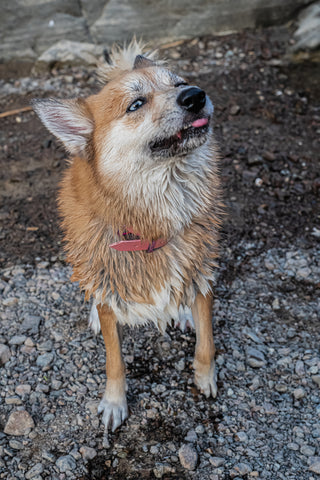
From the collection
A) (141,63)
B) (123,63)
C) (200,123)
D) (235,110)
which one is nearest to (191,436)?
(200,123)

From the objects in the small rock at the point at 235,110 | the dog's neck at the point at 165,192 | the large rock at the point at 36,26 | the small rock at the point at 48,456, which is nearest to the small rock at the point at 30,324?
the small rock at the point at 48,456

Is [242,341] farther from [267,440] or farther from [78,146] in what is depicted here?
[78,146]

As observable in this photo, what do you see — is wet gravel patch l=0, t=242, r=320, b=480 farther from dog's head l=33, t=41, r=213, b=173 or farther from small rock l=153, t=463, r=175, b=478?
dog's head l=33, t=41, r=213, b=173

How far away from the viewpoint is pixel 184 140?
2.49 m

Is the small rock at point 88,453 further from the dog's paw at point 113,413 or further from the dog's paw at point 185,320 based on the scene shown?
the dog's paw at point 185,320

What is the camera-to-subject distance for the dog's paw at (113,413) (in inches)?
114

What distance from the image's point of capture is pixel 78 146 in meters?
2.71

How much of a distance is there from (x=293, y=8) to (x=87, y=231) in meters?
4.85

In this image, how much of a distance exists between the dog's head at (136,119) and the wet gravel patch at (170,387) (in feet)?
4.53

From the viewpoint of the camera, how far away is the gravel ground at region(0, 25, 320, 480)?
8.98 ft

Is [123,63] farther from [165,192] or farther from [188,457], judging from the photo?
[188,457]

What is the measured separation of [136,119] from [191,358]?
162 centimetres

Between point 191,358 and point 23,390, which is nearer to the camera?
point 23,390

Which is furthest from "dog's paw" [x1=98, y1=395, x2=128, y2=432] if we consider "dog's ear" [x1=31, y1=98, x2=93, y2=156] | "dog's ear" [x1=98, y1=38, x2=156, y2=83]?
"dog's ear" [x1=98, y1=38, x2=156, y2=83]
